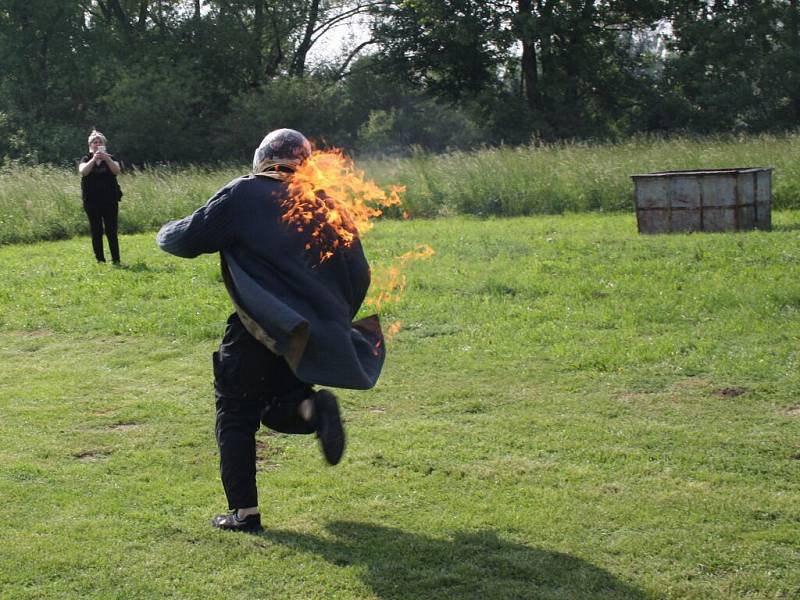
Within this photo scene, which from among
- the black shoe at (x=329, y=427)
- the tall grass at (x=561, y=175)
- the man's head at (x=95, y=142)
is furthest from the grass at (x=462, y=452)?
the tall grass at (x=561, y=175)

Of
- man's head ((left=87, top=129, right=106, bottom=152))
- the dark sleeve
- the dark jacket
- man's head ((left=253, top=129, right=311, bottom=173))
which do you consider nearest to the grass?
the dark jacket

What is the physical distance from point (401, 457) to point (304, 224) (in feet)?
5.88

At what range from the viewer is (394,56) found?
4506cm

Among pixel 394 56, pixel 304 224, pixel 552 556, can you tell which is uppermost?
pixel 394 56

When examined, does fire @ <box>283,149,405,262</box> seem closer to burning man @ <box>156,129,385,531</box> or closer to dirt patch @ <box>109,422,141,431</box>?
burning man @ <box>156,129,385,531</box>

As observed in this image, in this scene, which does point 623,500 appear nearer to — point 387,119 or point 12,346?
point 12,346

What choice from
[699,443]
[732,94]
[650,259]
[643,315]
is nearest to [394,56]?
[732,94]

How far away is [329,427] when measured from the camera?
4906 mm

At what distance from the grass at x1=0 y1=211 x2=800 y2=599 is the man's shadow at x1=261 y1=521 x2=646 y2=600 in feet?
0.05

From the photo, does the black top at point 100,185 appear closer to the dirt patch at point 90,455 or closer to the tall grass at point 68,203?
the tall grass at point 68,203

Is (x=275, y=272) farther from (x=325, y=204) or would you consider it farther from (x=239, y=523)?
(x=239, y=523)

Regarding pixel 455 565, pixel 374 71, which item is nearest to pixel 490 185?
pixel 455 565

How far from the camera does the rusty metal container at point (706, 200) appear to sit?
15070 mm

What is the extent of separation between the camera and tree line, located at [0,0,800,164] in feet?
124
